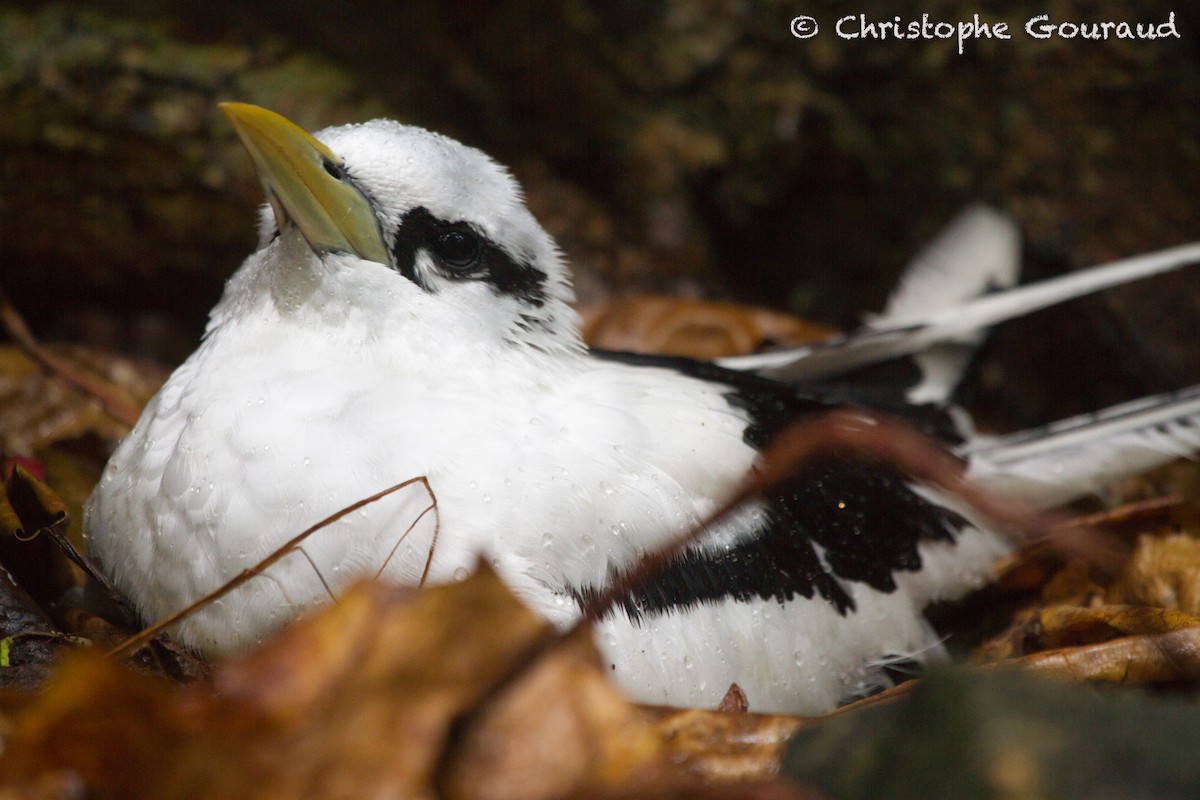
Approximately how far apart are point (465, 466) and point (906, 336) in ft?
6.12

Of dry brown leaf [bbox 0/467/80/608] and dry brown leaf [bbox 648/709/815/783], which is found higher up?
dry brown leaf [bbox 0/467/80/608]

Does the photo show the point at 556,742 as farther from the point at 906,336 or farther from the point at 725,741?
the point at 906,336

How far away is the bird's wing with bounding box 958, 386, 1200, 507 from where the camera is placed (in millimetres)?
3047

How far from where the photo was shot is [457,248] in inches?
97.8

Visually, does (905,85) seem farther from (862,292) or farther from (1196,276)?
(1196,276)

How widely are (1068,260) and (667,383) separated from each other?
254 centimetres

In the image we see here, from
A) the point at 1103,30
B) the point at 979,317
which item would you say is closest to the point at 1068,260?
the point at 1103,30

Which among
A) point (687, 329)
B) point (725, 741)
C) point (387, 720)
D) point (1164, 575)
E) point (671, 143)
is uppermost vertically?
point (671, 143)

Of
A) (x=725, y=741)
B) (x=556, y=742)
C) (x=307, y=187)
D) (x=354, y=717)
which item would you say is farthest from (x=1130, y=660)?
(x=307, y=187)

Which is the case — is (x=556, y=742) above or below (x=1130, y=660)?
above

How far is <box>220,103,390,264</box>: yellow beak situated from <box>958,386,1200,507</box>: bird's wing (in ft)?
6.40

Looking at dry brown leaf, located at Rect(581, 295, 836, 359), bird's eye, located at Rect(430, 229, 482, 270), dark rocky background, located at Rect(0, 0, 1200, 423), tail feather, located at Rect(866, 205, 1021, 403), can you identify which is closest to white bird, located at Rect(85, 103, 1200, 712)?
bird's eye, located at Rect(430, 229, 482, 270)

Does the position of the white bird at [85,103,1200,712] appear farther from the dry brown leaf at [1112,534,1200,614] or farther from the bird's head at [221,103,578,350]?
the dry brown leaf at [1112,534,1200,614]

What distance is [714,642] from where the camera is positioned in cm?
233
